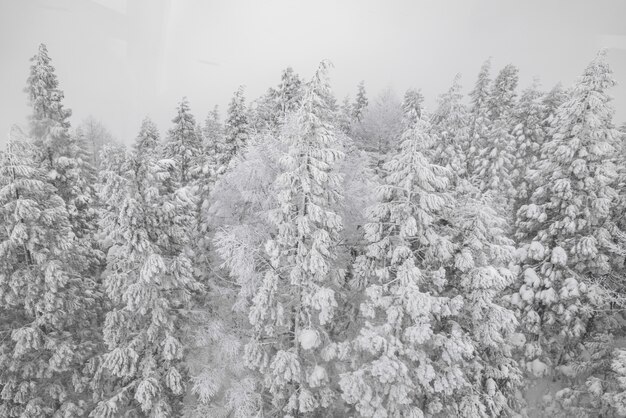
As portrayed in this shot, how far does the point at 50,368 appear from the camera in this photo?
14883mm

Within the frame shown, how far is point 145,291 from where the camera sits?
1362cm

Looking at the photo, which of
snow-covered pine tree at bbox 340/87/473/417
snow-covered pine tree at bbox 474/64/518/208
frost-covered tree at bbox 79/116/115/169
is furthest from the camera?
frost-covered tree at bbox 79/116/115/169

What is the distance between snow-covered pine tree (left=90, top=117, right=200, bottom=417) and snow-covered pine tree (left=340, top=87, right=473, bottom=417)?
710cm

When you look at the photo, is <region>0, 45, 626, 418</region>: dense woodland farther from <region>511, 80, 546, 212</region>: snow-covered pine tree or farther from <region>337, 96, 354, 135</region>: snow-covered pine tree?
<region>337, 96, 354, 135</region>: snow-covered pine tree

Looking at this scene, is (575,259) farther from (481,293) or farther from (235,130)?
(235,130)

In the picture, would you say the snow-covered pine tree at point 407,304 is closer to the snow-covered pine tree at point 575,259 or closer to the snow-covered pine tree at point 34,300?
the snow-covered pine tree at point 575,259

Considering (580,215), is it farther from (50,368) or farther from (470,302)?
(50,368)

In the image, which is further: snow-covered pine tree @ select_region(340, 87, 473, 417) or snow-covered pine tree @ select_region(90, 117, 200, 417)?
snow-covered pine tree @ select_region(90, 117, 200, 417)

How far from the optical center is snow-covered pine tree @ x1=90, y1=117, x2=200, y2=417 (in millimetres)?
13258

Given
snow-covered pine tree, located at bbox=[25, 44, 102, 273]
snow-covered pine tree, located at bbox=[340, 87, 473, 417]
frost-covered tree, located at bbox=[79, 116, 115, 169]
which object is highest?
frost-covered tree, located at bbox=[79, 116, 115, 169]

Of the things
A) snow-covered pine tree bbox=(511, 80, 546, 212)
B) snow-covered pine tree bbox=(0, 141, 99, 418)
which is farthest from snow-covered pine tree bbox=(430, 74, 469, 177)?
snow-covered pine tree bbox=(0, 141, 99, 418)

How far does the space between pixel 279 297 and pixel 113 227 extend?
22.4 feet

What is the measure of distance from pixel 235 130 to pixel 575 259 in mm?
21240

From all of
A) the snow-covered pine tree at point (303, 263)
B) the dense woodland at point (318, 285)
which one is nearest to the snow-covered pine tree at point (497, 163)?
the dense woodland at point (318, 285)
